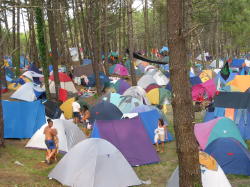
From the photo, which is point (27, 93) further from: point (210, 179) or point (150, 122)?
point (210, 179)

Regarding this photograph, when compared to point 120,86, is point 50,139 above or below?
above

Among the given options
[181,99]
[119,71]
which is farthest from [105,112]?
[119,71]

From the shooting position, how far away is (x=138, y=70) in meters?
31.5

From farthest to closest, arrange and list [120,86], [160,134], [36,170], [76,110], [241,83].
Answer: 1. [120,86]
2. [241,83]
3. [76,110]
4. [160,134]
5. [36,170]

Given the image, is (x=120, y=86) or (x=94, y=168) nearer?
(x=94, y=168)

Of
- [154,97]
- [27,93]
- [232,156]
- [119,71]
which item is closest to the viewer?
[232,156]

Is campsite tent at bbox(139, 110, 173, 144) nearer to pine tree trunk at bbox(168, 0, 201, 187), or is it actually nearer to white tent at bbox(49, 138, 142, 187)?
white tent at bbox(49, 138, 142, 187)

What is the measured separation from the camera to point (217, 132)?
10.0 metres

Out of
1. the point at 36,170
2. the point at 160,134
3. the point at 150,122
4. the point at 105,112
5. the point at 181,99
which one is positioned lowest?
the point at 36,170

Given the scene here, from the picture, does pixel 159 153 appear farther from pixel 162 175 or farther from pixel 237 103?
pixel 237 103

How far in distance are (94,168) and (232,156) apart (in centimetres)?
369

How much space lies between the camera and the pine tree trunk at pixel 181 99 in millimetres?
4844

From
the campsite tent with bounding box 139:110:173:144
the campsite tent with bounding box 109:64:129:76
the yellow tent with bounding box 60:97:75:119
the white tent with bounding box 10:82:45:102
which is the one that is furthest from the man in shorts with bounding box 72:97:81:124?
the campsite tent with bounding box 109:64:129:76

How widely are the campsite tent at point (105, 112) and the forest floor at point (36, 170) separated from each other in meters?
A: 2.74
